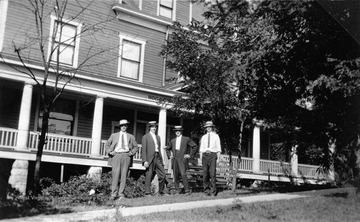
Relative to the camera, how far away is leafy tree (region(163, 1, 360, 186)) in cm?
848

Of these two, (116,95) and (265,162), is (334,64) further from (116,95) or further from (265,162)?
(265,162)

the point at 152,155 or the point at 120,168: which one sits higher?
the point at 152,155

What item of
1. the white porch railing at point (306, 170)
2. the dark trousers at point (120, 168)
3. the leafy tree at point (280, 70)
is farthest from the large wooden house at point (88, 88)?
the dark trousers at point (120, 168)

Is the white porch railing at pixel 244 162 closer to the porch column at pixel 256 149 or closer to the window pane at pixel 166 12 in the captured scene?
the porch column at pixel 256 149

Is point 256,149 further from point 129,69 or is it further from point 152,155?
point 152,155

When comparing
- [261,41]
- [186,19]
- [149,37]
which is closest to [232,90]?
[261,41]

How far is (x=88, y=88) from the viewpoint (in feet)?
48.1

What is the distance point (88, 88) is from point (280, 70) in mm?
7918

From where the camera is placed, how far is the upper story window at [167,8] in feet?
63.2

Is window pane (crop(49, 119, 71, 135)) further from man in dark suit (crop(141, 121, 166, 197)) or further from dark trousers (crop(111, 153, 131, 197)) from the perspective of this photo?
dark trousers (crop(111, 153, 131, 197))

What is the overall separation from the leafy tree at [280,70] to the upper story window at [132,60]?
584 centimetres

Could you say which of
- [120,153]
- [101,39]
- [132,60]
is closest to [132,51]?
[132,60]

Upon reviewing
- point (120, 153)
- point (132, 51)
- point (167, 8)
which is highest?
point (167, 8)

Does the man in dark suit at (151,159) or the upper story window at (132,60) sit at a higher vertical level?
the upper story window at (132,60)
